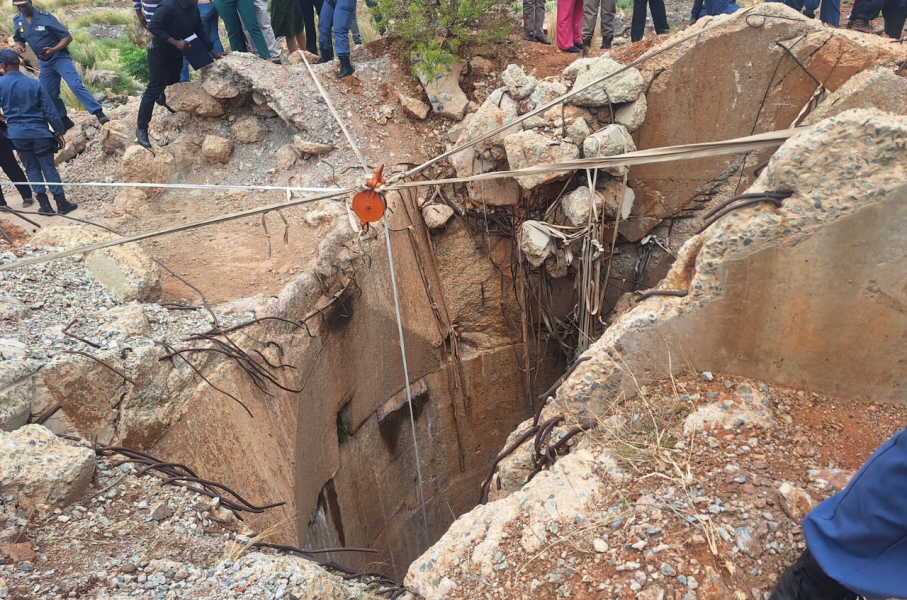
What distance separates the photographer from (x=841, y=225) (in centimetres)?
214

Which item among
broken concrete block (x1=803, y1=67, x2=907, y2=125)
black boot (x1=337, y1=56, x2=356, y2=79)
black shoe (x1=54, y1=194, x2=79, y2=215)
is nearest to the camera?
broken concrete block (x1=803, y1=67, x2=907, y2=125)

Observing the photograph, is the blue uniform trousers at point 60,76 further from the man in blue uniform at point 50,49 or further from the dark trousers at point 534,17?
the dark trousers at point 534,17

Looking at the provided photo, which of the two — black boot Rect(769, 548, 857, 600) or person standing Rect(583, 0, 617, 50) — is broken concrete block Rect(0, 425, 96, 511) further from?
person standing Rect(583, 0, 617, 50)

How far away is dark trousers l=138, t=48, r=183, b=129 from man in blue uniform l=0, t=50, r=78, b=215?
703 mm

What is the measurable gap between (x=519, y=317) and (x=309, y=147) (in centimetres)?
255

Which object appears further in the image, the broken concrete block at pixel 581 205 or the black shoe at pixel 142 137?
the black shoe at pixel 142 137

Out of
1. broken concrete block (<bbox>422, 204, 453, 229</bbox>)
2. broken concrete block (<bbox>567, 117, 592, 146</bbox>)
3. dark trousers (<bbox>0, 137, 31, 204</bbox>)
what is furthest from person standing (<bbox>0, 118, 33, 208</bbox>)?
broken concrete block (<bbox>567, 117, 592, 146</bbox>)

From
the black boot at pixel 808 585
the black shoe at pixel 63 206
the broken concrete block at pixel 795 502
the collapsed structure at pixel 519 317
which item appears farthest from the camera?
the black shoe at pixel 63 206

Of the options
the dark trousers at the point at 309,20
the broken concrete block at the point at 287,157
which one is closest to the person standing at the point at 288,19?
the dark trousers at the point at 309,20

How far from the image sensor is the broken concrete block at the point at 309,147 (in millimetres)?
5531

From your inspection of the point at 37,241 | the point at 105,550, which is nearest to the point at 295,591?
the point at 105,550

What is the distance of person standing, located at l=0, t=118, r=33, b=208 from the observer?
5177mm

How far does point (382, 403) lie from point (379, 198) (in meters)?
2.27

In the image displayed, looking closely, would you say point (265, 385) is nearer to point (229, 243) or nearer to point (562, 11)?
point (229, 243)
